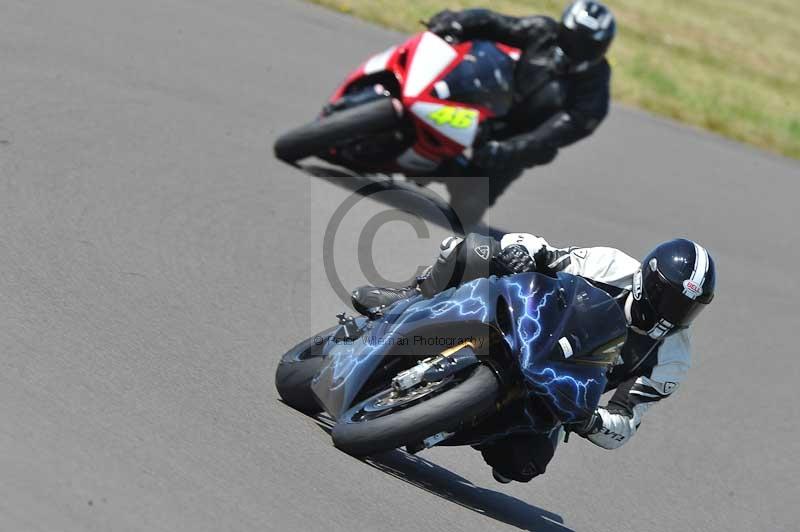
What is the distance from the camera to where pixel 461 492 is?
5484 millimetres

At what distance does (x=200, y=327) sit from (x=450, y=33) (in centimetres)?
382

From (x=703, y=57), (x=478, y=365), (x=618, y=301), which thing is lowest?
(x=703, y=57)

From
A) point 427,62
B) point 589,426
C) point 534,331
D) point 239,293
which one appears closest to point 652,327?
point 589,426

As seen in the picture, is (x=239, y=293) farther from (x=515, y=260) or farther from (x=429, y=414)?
(x=429, y=414)

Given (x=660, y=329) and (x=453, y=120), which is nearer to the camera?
(x=660, y=329)

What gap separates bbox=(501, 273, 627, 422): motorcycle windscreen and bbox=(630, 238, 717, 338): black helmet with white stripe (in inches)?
14.2

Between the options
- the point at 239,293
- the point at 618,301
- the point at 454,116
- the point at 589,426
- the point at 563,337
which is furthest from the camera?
the point at 454,116

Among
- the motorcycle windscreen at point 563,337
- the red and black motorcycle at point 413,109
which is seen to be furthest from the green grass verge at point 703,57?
the motorcycle windscreen at point 563,337

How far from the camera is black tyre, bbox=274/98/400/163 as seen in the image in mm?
8703

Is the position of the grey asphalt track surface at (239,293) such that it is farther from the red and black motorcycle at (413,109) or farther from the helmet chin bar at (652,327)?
the helmet chin bar at (652,327)

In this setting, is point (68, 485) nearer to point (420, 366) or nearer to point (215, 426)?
point (215, 426)

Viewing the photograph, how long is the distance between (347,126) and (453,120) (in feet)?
2.41

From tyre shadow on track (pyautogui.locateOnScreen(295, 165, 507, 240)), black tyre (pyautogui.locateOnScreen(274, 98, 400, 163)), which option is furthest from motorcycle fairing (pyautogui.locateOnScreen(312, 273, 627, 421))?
tyre shadow on track (pyautogui.locateOnScreen(295, 165, 507, 240))

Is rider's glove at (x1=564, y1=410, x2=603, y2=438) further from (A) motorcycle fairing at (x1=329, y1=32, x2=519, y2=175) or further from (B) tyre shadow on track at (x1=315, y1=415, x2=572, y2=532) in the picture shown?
(A) motorcycle fairing at (x1=329, y1=32, x2=519, y2=175)
